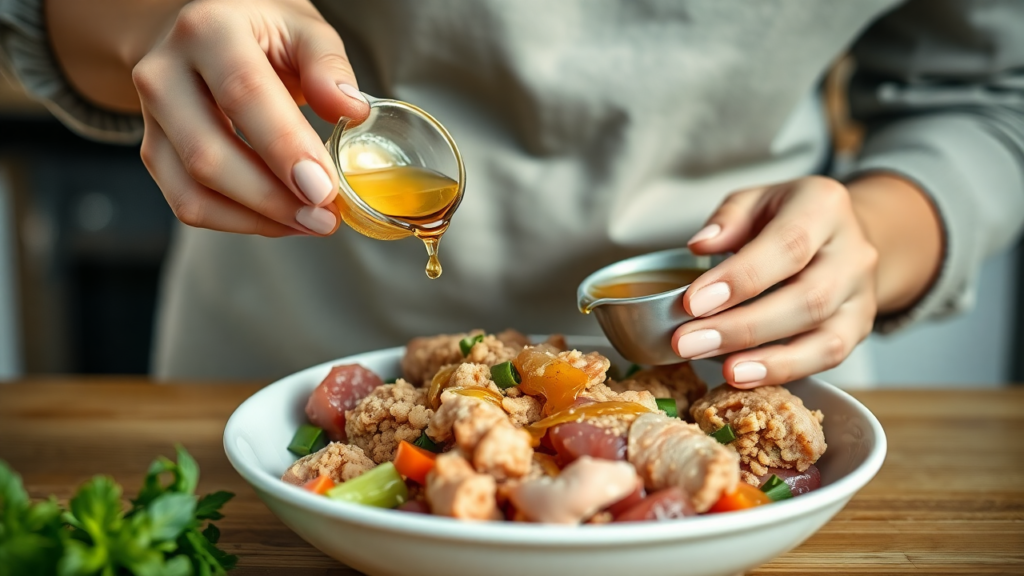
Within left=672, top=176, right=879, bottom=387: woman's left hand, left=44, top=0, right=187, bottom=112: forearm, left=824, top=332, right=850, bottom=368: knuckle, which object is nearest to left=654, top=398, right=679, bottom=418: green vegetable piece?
left=672, top=176, right=879, bottom=387: woman's left hand

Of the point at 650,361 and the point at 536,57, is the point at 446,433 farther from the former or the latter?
the point at 536,57

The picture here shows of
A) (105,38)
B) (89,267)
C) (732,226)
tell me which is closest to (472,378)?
(732,226)

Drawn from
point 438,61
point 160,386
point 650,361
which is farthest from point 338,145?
point 160,386

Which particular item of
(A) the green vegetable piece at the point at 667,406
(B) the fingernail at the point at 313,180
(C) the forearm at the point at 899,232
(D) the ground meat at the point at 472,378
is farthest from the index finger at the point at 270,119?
(C) the forearm at the point at 899,232

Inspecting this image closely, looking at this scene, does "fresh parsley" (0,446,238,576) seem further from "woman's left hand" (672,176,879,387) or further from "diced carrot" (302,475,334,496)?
"woman's left hand" (672,176,879,387)

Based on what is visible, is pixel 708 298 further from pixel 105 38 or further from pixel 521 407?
pixel 105 38

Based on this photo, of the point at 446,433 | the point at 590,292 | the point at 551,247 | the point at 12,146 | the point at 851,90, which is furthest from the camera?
the point at 12,146

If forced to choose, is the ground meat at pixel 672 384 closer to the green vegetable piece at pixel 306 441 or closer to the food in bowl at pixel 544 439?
the food in bowl at pixel 544 439
